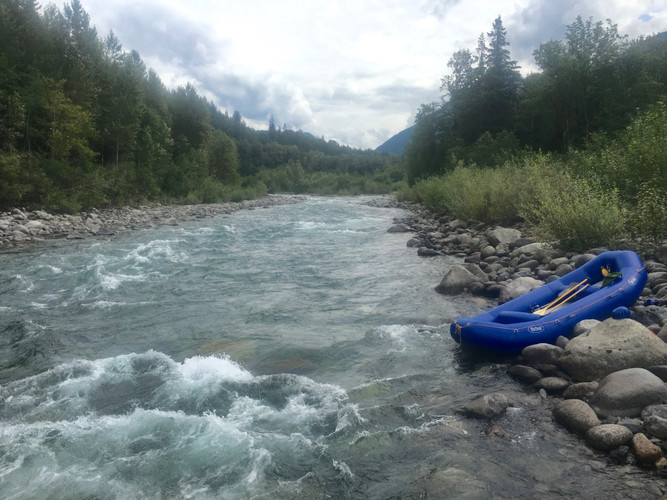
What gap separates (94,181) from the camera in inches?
1005

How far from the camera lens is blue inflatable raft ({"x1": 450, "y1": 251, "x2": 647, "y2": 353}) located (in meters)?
5.42

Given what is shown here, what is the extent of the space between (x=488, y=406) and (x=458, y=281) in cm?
470

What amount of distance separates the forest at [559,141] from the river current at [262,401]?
3.66 metres

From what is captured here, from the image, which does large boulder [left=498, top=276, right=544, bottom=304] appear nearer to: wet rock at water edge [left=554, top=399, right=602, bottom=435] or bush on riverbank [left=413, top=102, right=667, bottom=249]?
bush on riverbank [left=413, top=102, right=667, bottom=249]

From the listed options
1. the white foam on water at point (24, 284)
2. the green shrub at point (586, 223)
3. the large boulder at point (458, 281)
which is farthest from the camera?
the white foam on water at point (24, 284)

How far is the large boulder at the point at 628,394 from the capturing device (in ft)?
12.6

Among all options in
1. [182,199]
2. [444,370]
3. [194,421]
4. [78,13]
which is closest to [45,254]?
[194,421]

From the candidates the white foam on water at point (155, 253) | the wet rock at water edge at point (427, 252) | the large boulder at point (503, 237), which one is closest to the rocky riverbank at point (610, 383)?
the large boulder at point (503, 237)

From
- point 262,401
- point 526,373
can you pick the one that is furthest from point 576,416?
point 262,401

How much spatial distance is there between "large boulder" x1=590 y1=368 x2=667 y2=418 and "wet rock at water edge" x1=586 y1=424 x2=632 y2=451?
0.86 feet

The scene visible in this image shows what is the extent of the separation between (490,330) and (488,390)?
34.9 inches

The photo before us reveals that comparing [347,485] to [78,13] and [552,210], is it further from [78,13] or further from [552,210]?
[78,13]

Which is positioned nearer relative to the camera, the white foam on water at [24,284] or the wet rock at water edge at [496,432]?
the wet rock at water edge at [496,432]

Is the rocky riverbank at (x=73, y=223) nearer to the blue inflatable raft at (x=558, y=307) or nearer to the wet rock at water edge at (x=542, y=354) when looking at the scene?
the blue inflatable raft at (x=558, y=307)
